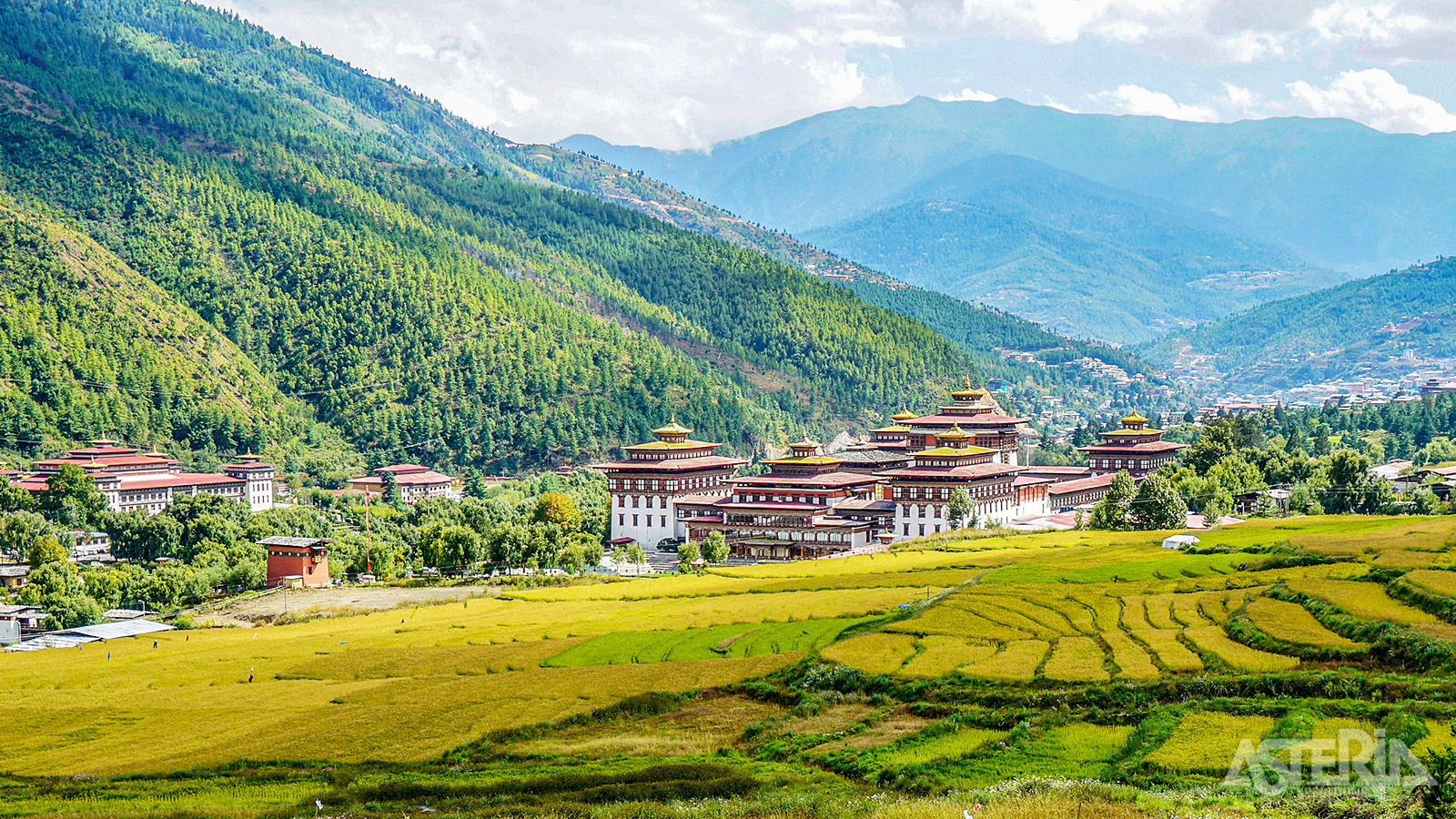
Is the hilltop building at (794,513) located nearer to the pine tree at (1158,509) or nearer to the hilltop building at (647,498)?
the hilltop building at (647,498)

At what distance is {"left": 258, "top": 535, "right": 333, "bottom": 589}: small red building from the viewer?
9600 cm

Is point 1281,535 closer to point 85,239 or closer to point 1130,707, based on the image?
point 1130,707

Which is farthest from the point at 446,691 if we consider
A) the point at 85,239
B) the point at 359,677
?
the point at 85,239

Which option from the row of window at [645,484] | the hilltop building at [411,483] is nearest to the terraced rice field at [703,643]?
the row of window at [645,484]

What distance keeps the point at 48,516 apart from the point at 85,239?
77396 mm

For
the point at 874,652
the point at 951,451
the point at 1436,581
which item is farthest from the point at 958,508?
the point at 874,652

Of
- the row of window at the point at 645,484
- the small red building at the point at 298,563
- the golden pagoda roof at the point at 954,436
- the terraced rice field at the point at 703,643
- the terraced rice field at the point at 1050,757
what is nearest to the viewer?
the terraced rice field at the point at 1050,757

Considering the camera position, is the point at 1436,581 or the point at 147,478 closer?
the point at 1436,581

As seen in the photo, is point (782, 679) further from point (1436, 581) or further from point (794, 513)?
point (794, 513)

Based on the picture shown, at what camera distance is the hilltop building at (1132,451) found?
134 m

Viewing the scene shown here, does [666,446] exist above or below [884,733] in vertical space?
above

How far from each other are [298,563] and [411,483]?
54.7m

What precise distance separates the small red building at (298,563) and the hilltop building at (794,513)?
2841cm

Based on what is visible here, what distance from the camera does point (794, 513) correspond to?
108 m
